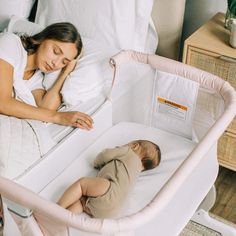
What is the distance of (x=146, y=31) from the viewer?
1908 mm

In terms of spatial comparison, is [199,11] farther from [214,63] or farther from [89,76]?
[89,76]

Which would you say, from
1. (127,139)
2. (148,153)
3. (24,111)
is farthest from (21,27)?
(148,153)

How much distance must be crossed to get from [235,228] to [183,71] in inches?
28.0

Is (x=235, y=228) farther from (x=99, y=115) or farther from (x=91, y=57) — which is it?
(x=91, y=57)

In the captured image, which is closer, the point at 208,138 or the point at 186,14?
the point at 208,138

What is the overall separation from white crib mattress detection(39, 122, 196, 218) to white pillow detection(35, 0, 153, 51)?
0.38 meters

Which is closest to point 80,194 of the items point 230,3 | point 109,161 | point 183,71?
point 109,161

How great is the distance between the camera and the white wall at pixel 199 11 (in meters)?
2.07

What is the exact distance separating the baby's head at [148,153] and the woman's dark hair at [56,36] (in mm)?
430

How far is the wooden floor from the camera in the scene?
1.90 m

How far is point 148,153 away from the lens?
1.51 metres

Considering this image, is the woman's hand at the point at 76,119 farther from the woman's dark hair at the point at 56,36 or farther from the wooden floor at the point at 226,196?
the wooden floor at the point at 226,196

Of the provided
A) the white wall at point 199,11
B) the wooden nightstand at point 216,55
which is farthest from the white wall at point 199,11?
the wooden nightstand at point 216,55

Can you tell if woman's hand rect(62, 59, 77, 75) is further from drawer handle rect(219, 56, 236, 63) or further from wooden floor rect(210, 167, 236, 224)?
wooden floor rect(210, 167, 236, 224)
